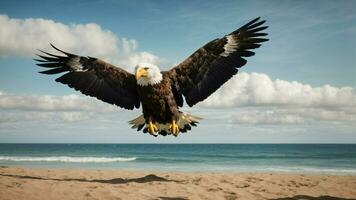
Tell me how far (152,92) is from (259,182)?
7396mm

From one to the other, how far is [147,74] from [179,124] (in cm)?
104

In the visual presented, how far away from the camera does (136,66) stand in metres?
6.48

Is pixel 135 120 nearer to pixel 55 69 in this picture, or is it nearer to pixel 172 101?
pixel 172 101

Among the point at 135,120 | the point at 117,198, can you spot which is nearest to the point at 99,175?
the point at 117,198

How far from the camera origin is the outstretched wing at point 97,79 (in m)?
7.29

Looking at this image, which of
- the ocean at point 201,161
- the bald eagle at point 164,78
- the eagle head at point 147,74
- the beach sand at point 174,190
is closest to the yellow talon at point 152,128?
the bald eagle at point 164,78

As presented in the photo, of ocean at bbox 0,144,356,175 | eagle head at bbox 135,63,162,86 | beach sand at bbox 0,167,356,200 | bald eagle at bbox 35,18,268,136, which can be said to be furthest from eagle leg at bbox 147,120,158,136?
ocean at bbox 0,144,356,175

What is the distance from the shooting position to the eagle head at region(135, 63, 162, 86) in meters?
6.24

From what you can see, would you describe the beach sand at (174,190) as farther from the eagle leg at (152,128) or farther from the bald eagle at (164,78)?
the eagle leg at (152,128)

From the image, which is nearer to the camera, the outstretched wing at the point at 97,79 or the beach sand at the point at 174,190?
the outstretched wing at the point at 97,79

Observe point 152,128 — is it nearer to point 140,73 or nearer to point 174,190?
point 140,73

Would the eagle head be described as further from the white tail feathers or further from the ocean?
the ocean

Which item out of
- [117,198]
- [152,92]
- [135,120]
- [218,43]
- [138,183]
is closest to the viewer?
[152,92]

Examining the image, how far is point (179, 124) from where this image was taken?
6676mm
